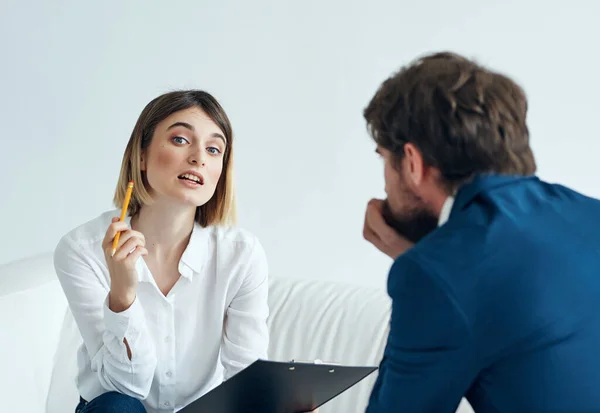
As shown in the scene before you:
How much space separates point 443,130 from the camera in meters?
1.13

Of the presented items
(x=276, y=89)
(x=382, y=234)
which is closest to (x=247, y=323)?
(x=382, y=234)

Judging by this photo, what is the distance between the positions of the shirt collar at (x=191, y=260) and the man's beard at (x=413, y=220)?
585 millimetres

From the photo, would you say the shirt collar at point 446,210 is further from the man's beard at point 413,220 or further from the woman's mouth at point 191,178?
the woman's mouth at point 191,178

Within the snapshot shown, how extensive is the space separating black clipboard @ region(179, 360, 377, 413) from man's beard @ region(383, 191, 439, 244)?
249 mm

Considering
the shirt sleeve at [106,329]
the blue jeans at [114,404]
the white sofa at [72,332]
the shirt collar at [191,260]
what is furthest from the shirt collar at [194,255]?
the white sofa at [72,332]

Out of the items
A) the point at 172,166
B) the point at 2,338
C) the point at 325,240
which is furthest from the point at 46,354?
the point at 325,240

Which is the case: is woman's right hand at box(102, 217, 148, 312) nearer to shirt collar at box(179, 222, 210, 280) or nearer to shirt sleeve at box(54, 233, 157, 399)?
shirt sleeve at box(54, 233, 157, 399)

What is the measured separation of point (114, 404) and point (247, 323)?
0.32m

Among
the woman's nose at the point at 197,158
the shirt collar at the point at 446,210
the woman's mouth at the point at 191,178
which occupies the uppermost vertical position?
the woman's nose at the point at 197,158

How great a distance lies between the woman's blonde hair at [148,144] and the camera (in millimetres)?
1733

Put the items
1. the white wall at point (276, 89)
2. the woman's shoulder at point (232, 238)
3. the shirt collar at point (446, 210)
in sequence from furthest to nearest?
1. the white wall at point (276, 89)
2. the woman's shoulder at point (232, 238)
3. the shirt collar at point (446, 210)

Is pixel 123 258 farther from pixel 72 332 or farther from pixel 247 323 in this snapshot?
pixel 72 332

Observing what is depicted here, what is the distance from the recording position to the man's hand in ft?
4.17

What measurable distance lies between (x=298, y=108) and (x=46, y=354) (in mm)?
1087
